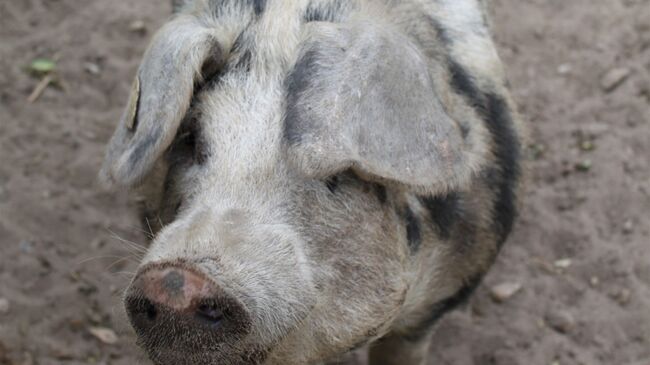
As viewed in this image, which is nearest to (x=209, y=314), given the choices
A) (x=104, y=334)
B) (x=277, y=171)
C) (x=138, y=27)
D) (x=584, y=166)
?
(x=277, y=171)

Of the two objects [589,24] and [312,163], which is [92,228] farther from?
[589,24]

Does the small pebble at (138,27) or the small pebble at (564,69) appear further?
the small pebble at (138,27)

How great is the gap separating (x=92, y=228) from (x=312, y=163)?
2.41 meters

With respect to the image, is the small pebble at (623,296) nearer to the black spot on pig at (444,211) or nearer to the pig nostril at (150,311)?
the black spot on pig at (444,211)

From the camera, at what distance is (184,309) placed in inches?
85.4

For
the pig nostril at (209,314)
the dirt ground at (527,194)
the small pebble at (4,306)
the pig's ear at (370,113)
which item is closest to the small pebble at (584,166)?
the dirt ground at (527,194)

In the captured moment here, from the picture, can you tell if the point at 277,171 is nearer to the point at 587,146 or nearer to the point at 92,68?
the point at 587,146

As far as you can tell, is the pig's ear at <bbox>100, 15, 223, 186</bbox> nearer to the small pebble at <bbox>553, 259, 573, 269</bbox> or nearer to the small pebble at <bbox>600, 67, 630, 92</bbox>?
the small pebble at <bbox>553, 259, 573, 269</bbox>

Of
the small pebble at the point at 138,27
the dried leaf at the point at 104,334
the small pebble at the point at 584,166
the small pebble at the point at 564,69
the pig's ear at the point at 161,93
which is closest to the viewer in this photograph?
the pig's ear at the point at 161,93

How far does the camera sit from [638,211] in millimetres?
4434

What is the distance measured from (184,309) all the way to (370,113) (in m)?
0.65

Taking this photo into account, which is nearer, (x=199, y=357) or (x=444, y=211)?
(x=199, y=357)

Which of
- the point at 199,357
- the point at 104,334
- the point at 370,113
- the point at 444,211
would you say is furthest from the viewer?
the point at 104,334

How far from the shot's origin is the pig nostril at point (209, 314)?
7.17 ft
